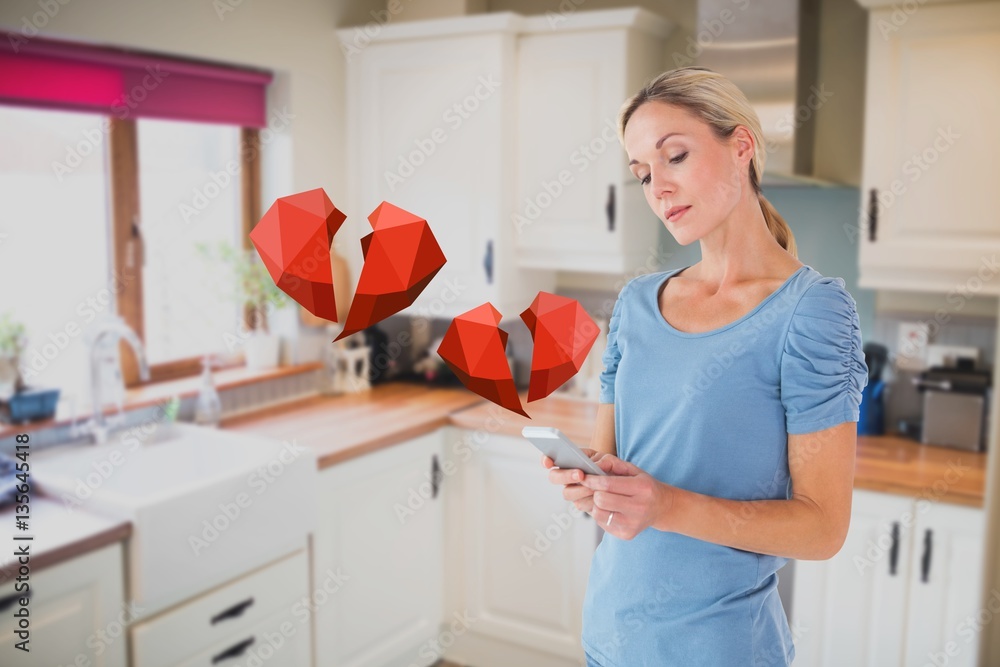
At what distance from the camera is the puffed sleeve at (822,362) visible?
39.0 inches

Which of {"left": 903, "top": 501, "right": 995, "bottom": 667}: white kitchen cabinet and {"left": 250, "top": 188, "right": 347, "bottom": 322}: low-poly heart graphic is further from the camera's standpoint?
{"left": 903, "top": 501, "right": 995, "bottom": 667}: white kitchen cabinet

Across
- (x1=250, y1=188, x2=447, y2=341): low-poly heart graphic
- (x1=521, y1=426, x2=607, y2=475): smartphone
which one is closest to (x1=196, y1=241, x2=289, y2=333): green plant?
(x1=521, y1=426, x2=607, y2=475): smartphone

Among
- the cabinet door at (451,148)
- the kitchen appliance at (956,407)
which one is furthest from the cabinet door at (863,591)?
the cabinet door at (451,148)

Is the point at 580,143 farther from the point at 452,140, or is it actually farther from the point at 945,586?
Answer: the point at 945,586

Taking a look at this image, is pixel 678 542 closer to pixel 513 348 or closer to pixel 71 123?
pixel 71 123

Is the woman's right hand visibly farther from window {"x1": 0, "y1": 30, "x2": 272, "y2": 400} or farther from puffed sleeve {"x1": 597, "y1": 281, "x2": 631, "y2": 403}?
window {"x1": 0, "y1": 30, "x2": 272, "y2": 400}

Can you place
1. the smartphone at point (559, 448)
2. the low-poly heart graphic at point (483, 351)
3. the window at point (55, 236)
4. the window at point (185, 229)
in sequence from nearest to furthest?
the low-poly heart graphic at point (483, 351) < the smartphone at point (559, 448) < the window at point (55, 236) < the window at point (185, 229)

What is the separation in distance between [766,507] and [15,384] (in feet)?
6.91

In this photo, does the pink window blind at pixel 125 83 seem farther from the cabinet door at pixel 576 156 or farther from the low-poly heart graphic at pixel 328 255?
the low-poly heart graphic at pixel 328 255

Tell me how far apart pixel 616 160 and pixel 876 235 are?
2.68 ft

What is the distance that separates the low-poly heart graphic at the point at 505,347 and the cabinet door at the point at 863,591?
188 centimetres

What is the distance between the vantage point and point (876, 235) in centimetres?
262

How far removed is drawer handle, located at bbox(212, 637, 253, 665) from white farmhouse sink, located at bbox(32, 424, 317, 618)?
186 millimetres

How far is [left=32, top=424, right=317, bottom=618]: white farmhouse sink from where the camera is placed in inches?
80.0
